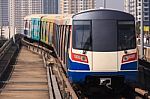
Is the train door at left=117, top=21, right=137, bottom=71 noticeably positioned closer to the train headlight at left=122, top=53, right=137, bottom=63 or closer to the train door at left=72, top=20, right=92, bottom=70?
the train headlight at left=122, top=53, right=137, bottom=63

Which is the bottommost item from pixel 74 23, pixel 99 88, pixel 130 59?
pixel 99 88

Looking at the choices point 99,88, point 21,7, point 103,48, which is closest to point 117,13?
point 103,48

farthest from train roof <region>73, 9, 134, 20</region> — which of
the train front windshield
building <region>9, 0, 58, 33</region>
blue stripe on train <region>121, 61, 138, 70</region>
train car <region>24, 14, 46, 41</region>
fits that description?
building <region>9, 0, 58, 33</region>

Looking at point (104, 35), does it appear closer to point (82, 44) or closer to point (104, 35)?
point (104, 35)

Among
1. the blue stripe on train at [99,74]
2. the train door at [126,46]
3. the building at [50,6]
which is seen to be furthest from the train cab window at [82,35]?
the building at [50,6]

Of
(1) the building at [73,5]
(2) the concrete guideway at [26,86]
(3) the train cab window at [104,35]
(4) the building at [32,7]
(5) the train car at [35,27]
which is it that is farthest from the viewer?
(4) the building at [32,7]

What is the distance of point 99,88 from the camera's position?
18312mm

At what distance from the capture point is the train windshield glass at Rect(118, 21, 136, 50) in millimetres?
15758

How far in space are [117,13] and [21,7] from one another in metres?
94.8

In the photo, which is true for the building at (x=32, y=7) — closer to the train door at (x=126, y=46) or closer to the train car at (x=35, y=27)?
the train car at (x=35, y=27)

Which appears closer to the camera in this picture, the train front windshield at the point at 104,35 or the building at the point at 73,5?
the train front windshield at the point at 104,35

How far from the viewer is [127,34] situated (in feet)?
52.2

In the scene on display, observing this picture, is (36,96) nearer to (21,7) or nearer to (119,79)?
(119,79)

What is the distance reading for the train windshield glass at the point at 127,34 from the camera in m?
15.8
